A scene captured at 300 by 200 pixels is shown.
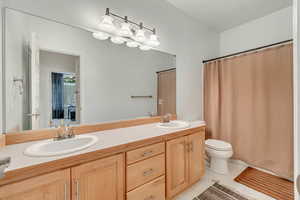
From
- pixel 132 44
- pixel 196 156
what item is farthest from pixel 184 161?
pixel 132 44

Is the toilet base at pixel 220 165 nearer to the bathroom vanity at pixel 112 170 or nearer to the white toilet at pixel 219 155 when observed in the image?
the white toilet at pixel 219 155

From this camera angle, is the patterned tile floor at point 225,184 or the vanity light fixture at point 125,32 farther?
the patterned tile floor at point 225,184

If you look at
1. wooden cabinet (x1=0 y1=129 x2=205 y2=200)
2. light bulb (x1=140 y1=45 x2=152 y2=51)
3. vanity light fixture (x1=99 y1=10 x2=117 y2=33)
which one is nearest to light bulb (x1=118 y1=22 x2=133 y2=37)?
vanity light fixture (x1=99 y1=10 x2=117 y2=33)

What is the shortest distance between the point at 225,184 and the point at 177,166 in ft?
2.77

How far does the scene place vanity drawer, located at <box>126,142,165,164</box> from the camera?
45.0 inches

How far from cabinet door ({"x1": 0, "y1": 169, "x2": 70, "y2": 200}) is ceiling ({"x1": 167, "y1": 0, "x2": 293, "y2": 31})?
2483mm

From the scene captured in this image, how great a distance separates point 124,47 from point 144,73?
44 centimetres

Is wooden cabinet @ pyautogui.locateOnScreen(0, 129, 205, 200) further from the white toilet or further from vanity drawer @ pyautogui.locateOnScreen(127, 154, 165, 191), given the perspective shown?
the white toilet

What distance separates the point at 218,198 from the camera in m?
1.57

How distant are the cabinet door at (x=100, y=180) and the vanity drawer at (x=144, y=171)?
80 millimetres

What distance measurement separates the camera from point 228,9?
225cm

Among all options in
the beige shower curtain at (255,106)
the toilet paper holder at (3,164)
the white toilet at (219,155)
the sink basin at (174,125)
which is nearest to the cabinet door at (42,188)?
the toilet paper holder at (3,164)

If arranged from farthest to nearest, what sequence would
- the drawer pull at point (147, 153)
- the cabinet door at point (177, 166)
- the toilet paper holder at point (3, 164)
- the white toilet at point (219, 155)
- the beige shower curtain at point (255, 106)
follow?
the white toilet at point (219, 155) < the beige shower curtain at point (255, 106) < the cabinet door at point (177, 166) < the drawer pull at point (147, 153) < the toilet paper holder at point (3, 164)

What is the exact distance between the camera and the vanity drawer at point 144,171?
45.0 inches
